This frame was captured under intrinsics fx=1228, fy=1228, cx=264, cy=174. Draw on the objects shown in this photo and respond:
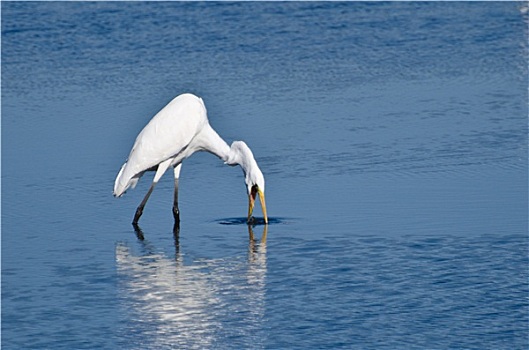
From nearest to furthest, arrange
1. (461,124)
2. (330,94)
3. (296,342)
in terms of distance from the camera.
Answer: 1. (296,342)
2. (461,124)
3. (330,94)

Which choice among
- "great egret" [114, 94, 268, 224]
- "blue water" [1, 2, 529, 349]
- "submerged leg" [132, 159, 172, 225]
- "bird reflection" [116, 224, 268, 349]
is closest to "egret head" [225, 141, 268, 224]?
"great egret" [114, 94, 268, 224]

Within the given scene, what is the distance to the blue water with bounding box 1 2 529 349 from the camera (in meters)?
7.02

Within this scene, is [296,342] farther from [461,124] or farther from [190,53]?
[190,53]

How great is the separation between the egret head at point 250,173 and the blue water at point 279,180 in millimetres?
212

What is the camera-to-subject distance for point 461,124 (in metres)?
12.2

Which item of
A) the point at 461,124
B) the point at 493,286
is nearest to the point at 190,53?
the point at 461,124

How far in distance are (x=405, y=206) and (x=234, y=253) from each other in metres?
1.64

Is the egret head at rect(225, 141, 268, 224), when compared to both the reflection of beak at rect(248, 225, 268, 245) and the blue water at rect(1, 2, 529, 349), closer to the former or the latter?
the reflection of beak at rect(248, 225, 268, 245)

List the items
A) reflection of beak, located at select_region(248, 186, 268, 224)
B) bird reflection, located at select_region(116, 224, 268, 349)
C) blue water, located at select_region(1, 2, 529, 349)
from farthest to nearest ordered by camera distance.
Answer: reflection of beak, located at select_region(248, 186, 268, 224), blue water, located at select_region(1, 2, 529, 349), bird reflection, located at select_region(116, 224, 268, 349)

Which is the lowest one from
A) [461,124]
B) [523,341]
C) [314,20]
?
[523,341]

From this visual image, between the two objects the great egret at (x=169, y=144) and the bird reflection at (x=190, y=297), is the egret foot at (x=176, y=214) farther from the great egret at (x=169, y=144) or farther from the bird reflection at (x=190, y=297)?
the bird reflection at (x=190, y=297)

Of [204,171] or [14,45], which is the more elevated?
[14,45]

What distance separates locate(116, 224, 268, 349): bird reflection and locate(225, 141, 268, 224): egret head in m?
0.38

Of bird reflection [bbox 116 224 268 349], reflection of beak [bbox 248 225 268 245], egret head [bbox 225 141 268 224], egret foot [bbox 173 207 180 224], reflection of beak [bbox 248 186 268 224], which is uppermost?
egret head [bbox 225 141 268 224]
